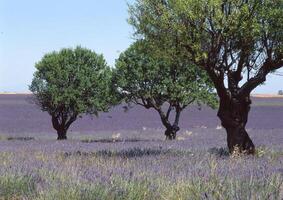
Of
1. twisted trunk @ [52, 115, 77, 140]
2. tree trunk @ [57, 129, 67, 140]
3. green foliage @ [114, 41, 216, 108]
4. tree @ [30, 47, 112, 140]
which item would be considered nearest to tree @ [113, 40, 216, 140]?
green foliage @ [114, 41, 216, 108]

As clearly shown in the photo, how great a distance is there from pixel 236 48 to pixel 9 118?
46.3 meters

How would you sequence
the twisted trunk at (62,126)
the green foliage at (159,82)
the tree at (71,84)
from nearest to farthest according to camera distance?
the green foliage at (159,82) < the tree at (71,84) < the twisted trunk at (62,126)

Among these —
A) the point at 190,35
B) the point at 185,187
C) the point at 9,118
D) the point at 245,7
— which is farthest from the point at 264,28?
the point at 9,118

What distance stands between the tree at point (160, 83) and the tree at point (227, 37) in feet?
53.4

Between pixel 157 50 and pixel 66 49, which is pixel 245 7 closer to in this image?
pixel 157 50

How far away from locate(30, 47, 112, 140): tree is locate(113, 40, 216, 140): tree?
78.9 inches

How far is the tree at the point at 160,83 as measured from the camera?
3222 cm

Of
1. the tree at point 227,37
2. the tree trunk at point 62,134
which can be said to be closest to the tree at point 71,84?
the tree trunk at point 62,134

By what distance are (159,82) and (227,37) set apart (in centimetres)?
1846

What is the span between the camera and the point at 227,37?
14242mm

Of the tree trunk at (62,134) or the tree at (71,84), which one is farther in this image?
the tree trunk at (62,134)

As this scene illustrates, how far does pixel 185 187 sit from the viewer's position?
21.9ft

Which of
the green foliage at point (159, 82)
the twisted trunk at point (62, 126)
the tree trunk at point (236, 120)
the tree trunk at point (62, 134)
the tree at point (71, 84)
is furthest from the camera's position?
the twisted trunk at point (62, 126)

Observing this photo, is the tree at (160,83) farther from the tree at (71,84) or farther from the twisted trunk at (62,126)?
the twisted trunk at (62,126)
